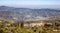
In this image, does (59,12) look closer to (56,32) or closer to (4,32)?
(56,32)

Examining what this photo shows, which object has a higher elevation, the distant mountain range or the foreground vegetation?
the distant mountain range

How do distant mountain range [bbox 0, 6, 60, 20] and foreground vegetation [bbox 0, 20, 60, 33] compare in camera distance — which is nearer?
foreground vegetation [bbox 0, 20, 60, 33]

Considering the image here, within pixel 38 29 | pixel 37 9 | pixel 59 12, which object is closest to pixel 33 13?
pixel 37 9

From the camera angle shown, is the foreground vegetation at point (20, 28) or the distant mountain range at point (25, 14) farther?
the distant mountain range at point (25, 14)

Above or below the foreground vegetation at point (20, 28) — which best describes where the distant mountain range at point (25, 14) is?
above
